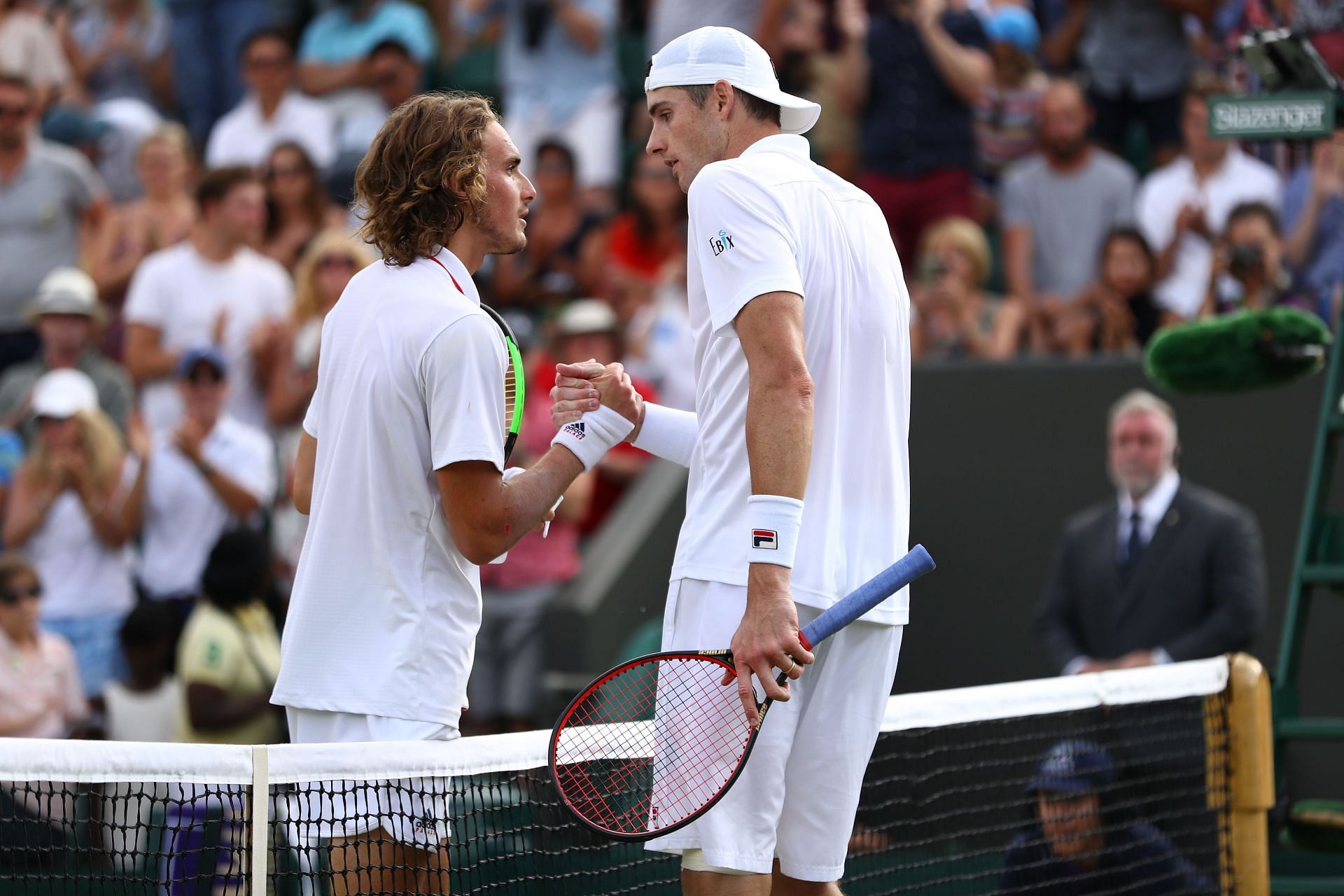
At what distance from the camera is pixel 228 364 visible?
881cm

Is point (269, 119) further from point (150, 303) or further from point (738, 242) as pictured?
point (738, 242)

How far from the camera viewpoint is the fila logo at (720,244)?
10.8ft

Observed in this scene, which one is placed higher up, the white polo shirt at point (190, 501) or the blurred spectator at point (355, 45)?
the blurred spectator at point (355, 45)

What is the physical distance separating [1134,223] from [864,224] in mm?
5738

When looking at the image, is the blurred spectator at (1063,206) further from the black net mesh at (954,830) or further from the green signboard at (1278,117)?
the green signboard at (1278,117)

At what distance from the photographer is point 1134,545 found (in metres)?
7.20

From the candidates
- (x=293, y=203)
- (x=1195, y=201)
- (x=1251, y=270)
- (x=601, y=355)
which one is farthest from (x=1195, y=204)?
(x=293, y=203)

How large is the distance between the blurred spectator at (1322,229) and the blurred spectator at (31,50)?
7.73 metres

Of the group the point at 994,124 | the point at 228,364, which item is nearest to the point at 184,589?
the point at 228,364

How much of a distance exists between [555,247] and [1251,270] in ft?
12.5

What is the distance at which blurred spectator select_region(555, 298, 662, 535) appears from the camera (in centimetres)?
859

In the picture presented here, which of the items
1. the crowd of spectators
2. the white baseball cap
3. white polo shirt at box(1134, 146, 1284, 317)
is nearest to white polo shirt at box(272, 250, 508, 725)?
the crowd of spectators

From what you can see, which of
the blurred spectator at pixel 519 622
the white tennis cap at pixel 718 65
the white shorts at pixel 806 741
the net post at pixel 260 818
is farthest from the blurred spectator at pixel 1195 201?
the net post at pixel 260 818

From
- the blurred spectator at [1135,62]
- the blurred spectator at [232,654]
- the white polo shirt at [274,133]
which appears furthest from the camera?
the white polo shirt at [274,133]
